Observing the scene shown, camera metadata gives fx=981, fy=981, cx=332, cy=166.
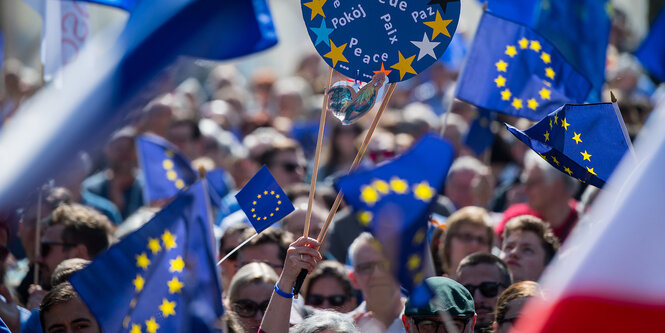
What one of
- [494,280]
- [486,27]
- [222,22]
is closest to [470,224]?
[494,280]

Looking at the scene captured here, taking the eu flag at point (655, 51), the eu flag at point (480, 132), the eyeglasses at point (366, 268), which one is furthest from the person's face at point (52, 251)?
the eu flag at point (655, 51)

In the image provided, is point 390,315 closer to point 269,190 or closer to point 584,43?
point 269,190

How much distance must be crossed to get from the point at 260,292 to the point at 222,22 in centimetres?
169

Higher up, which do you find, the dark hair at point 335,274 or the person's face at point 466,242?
the person's face at point 466,242

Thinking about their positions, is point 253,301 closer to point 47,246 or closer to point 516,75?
point 47,246

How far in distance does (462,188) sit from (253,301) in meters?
3.68

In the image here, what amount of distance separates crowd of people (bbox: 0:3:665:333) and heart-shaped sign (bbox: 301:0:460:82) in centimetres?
71

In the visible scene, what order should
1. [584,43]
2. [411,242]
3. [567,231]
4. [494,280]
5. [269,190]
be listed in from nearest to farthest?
[411,242] < [269,190] < [494,280] < [567,231] < [584,43]

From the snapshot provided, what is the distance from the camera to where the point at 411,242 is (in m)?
3.96

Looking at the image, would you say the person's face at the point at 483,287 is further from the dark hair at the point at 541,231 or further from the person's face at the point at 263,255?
the person's face at the point at 263,255

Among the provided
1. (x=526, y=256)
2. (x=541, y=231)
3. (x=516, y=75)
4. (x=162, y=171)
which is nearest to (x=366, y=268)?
(x=526, y=256)

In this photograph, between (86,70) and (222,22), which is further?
(222,22)

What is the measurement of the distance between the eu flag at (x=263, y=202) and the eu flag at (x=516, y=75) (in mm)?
1998

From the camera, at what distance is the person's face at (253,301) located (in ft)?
17.1
